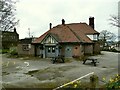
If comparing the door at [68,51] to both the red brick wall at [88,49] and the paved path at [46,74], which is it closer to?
the red brick wall at [88,49]

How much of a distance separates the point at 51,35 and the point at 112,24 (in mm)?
10459

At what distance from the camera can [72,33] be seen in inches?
1516

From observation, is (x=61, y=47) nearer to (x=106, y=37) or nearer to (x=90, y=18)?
(x=90, y=18)

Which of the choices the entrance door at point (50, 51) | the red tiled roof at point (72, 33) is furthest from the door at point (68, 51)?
the entrance door at point (50, 51)

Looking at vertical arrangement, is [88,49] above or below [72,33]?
below

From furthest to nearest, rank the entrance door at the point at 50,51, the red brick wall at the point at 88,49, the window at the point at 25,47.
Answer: the window at the point at 25,47 → the red brick wall at the point at 88,49 → the entrance door at the point at 50,51

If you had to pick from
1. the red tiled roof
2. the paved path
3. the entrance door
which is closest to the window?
the red tiled roof

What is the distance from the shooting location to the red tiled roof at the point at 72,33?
37.4 m

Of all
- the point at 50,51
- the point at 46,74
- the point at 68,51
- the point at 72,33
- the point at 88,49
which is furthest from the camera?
the point at 88,49

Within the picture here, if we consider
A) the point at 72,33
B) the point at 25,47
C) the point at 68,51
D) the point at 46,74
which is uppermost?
the point at 72,33

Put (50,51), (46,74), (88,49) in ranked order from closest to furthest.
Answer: (46,74) < (50,51) < (88,49)

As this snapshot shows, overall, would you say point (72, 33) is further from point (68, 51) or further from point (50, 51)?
point (50, 51)

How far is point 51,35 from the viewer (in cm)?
3625

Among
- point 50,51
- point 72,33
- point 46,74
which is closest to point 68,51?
point 50,51
